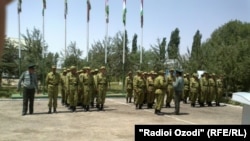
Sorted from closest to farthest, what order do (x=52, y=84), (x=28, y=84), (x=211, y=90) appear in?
1. (x=28, y=84)
2. (x=52, y=84)
3. (x=211, y=90)

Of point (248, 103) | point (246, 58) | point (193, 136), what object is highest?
point (246, 58)

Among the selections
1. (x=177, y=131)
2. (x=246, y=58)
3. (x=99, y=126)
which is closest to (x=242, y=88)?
(x=246, y=58)

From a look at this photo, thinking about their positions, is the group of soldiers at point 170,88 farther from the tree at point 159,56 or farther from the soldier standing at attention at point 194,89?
the tree at point 159,56

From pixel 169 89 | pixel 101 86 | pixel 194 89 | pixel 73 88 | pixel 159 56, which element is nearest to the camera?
pixel 73 88

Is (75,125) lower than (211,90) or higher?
lower

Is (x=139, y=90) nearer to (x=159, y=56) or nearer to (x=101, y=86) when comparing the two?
(x=101, y=86)

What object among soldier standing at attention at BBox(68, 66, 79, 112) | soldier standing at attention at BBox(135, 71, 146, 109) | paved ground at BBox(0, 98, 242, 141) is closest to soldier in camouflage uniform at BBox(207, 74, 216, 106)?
soldier standing at attention at BBox(135, 71, 146, 109)

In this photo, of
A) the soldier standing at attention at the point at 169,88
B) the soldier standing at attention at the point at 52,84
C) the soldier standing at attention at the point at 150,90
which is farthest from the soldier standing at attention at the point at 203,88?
the soldier standing at attention at the point at 52,84

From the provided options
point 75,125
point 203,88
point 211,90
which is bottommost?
point 75,125

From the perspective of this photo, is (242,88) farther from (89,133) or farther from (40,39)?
(89,133)

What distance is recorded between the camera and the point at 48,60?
2486cm

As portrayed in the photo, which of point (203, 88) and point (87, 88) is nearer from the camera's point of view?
point (87, 88)

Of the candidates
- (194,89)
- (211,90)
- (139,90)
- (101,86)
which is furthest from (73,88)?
(211,90)

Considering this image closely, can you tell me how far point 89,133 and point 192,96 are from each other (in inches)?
374
